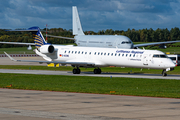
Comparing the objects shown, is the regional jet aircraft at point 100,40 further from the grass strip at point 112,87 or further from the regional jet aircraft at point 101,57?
the grass strip at point 112,87

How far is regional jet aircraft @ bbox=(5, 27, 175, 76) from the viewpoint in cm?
3484

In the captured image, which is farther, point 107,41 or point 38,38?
point 107,41

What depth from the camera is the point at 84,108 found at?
46.8ft

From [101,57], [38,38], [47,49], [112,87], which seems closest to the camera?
[112,87]

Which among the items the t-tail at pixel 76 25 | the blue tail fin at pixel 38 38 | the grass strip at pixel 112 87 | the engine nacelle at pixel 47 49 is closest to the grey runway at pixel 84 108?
the grass strip at pixel 112 87

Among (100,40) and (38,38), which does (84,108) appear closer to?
(38,38)

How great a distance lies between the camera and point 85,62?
38.9m

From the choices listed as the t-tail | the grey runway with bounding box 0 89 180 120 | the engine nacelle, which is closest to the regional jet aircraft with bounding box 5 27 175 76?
the engine nacelle

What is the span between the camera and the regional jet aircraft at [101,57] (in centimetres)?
3484

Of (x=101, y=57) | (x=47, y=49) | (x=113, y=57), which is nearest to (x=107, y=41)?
(x=47, y=49)

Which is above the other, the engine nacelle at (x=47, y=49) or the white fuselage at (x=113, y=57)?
the engine nacelle at (x=47, y=49)

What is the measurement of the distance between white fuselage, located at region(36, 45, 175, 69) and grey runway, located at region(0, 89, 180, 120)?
18070 millimetres

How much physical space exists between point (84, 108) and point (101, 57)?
24.0 meters

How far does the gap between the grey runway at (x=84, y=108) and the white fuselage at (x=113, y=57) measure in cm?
1807
